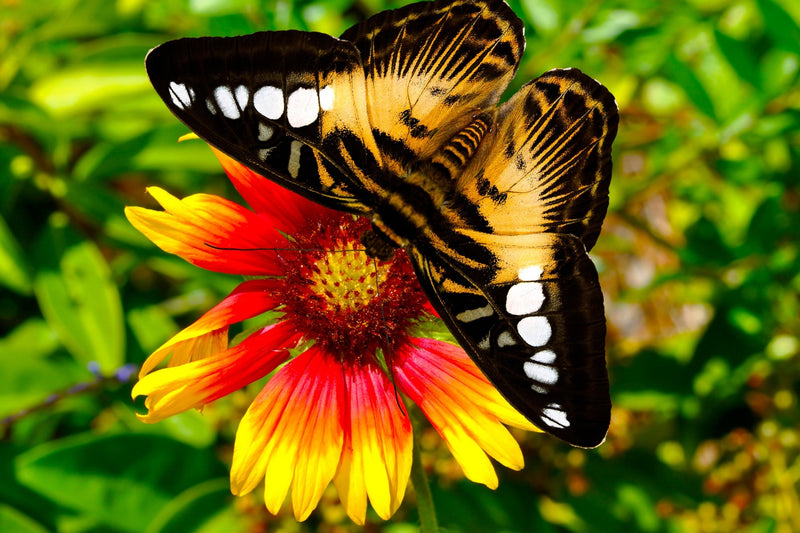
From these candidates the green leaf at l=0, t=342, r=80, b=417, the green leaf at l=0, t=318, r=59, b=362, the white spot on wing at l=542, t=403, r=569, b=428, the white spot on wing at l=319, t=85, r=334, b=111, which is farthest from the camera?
the green leaf at l=0, t=318, r=59, b=362

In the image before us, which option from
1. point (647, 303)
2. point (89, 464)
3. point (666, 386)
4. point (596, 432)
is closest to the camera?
point (596, 432)

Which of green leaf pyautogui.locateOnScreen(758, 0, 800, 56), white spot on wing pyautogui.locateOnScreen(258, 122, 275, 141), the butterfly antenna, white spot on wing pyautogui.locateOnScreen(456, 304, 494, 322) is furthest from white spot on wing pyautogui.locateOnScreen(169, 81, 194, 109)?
green leaf pyautogui.locateOnScreen(758, 0, 800, 56)

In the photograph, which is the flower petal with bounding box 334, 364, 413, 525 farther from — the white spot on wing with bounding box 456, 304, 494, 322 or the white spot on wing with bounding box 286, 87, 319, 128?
the white spot on wing with bounding box 286, 87, 319, 128

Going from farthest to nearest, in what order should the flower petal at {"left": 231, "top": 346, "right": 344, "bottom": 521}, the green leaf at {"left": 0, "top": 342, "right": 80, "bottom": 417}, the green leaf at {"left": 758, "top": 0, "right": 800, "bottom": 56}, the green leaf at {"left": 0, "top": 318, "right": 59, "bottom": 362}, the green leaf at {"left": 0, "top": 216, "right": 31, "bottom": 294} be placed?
1. the green leaf at {"left": 0, "top": 318, "right": 59, "bottom": 362}
2. the green leaf at {"left": 0, "top": 216, "right": 31, "bottom": 294}
3. the green leaf at {"left": 0, "top": 342, "right": 80, "bottom": 417}
4. the green leaf at {"left": 758, "top": 0, "right": 800, "bottom": 56}
5. the flower petal at {"left": 231, "top": 346, "right": 344, "bottom": 521}

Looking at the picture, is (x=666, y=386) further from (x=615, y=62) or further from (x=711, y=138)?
(x=615, y=62)

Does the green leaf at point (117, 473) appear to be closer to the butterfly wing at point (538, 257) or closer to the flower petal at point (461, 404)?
the flower petal at point (461, 404)

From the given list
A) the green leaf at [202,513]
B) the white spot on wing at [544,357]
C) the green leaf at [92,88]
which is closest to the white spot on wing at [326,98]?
the white spot on wing at [544,357]

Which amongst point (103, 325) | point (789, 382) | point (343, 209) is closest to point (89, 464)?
point (103, 325)

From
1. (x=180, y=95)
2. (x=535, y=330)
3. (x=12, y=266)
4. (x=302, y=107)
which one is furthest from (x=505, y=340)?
(x=12, y=266)
